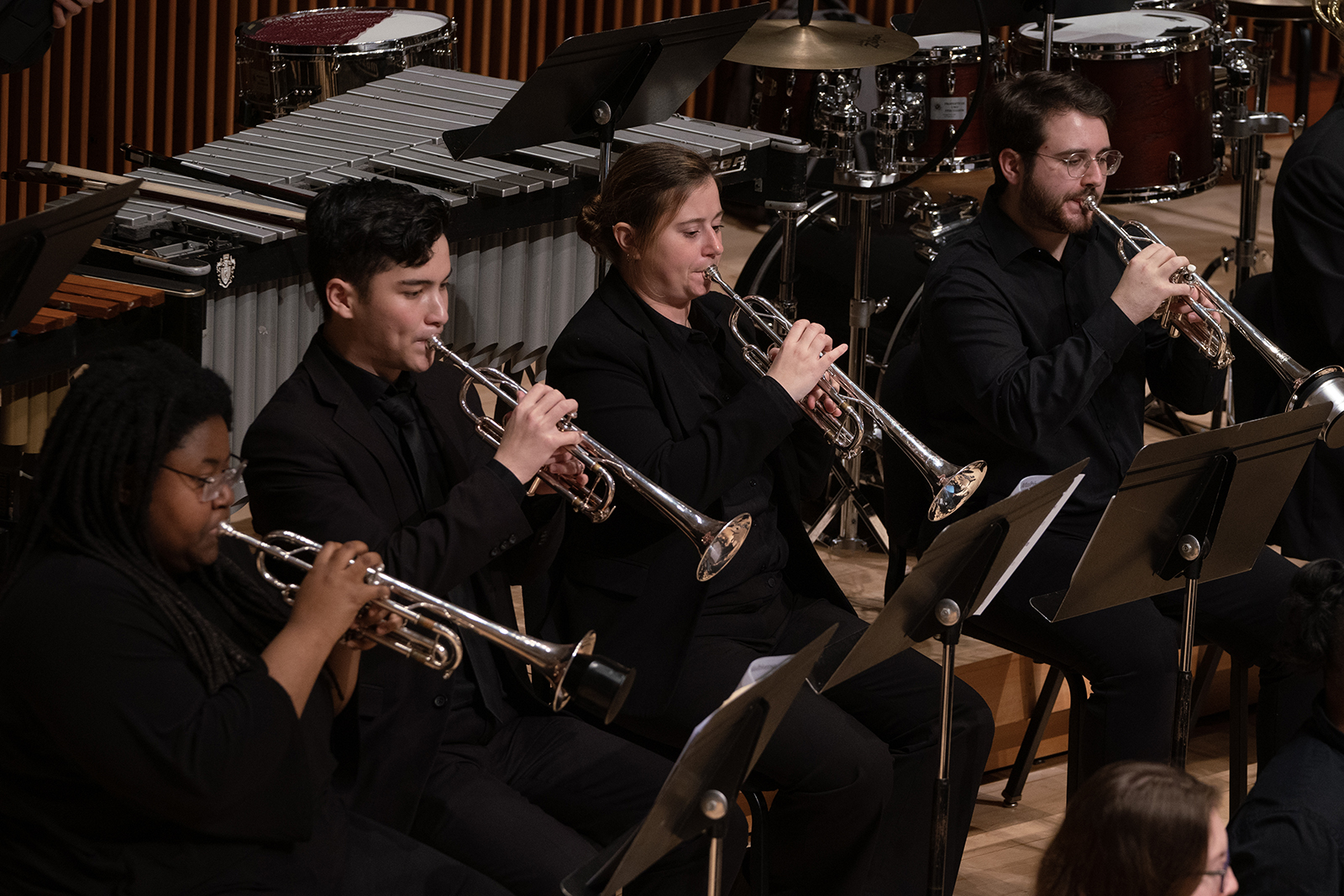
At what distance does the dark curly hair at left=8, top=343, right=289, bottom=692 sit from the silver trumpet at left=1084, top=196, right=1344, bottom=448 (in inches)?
76.7

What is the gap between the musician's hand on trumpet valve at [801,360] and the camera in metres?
2.89

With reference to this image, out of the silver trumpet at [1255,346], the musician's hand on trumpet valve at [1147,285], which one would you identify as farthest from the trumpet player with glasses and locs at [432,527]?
the silver trumpet at [1255,346]

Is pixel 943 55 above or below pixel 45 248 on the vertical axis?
above

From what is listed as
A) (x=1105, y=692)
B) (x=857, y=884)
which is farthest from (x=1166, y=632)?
(x=857, y=884)

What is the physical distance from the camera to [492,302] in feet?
12.5

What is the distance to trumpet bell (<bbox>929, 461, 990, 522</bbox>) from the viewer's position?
3.05 meters

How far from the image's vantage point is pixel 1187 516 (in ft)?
9.25

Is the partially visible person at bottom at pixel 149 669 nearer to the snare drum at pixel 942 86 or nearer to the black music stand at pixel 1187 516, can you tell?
the black music stand at pixel 1187 516

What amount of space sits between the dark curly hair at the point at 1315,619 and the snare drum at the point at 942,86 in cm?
261

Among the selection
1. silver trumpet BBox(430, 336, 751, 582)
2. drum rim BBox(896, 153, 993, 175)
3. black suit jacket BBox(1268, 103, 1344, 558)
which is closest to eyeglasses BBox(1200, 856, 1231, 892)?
silver trumpet BBox(430, 336, 751, 582)

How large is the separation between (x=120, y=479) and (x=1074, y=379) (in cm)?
178

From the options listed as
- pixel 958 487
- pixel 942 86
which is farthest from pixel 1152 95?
pixel 958 487

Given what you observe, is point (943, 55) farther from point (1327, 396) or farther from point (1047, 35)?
point (1327, 396)

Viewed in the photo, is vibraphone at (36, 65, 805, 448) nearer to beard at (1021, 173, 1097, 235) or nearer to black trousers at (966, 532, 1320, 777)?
beard at (1021, 173, 1097, 235)
